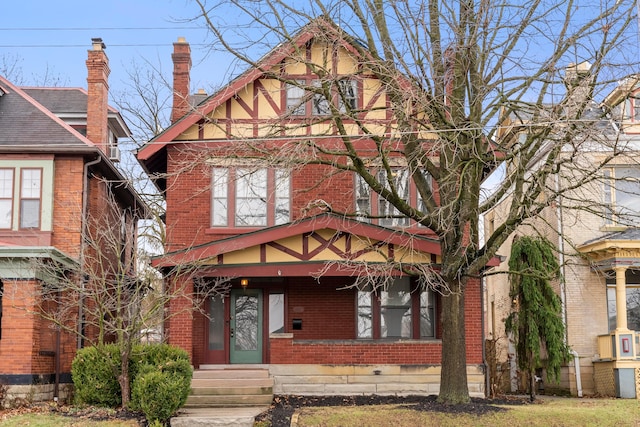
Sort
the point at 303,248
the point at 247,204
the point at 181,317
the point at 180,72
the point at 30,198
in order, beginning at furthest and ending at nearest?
the point at 180,72 → the point at 30,198 → the point at 247,204 → the point at 181,317 → the point at 303,248

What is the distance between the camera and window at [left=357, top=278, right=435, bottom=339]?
69.9 feet

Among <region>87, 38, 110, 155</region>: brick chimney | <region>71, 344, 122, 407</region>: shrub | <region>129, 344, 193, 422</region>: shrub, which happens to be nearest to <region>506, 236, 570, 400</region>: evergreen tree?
<region>129, 344, 193, 422</region>: shrub

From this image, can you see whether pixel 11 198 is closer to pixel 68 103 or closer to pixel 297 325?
pixel 68 103

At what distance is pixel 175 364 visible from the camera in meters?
16.1

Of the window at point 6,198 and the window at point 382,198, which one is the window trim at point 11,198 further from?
the window at point 382,198

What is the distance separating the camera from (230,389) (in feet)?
60.3

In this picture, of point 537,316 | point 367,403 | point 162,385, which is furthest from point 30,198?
point 537,316

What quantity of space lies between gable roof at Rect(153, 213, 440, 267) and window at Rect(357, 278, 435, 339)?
2316 millimetres

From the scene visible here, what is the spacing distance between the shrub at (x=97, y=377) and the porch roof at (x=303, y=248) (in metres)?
A: 2.65

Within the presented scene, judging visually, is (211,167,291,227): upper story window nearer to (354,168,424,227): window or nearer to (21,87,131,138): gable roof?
(354,168,424,227): window

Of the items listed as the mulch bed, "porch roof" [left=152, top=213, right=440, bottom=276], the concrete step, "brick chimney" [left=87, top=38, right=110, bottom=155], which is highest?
"brick chimney" [left=87, top=38, right=110, bottom=155]

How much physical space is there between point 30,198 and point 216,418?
30.9 ft

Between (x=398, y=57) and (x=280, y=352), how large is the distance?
760cm

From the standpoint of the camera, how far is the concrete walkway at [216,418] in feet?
51.1
